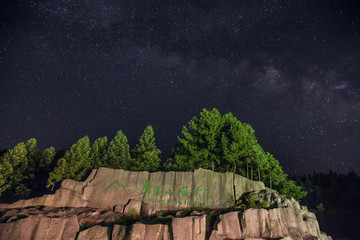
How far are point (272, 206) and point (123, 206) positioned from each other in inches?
547

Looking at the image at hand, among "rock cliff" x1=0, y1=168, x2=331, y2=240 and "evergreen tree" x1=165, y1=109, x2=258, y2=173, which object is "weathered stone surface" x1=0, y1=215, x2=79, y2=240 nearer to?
"rock cliff" x1=0, y1=168, x2=331, y2=240

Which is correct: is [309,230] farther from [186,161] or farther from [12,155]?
[12,155]

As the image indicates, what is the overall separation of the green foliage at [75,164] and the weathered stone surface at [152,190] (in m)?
9.17

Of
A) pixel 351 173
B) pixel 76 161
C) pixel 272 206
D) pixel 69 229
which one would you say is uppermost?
pixel 351 173

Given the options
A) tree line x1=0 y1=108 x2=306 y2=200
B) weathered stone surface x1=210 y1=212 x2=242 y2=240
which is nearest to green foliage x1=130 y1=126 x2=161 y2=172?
tree line x1=0 y1=108 x2=306 y2=200

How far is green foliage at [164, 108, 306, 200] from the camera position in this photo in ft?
80.8

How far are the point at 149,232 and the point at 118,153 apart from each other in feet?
55.8

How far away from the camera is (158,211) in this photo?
1823 cm

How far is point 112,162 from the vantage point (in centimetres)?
2867

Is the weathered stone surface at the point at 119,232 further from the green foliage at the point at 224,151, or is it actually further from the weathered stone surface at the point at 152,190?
the green foliage at the point at 224,151

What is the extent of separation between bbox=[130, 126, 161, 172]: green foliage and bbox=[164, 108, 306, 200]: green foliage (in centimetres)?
184

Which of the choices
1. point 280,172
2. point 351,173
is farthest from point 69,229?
point 351,173

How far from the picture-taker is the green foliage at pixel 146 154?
1046 inches

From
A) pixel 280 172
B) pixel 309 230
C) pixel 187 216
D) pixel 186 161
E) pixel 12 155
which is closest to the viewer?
pixel 187 216
